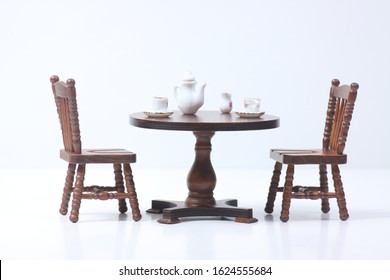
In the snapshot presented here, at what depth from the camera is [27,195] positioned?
703 centimetres

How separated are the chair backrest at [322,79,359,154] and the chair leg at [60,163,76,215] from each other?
1.57 metres

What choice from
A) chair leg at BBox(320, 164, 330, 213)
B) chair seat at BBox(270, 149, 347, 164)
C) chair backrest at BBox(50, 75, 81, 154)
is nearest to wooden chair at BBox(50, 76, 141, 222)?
chair backrest at BBox(50, 75, 81, 154)

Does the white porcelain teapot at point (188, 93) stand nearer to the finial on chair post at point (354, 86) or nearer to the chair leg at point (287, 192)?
the chair leg at point (287, 192)

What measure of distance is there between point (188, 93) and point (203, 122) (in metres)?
0.47

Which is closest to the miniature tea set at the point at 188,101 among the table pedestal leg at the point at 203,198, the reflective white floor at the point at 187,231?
the table pedestal leg at the point at 203,198

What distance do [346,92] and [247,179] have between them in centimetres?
222

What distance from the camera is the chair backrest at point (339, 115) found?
19.4 ft

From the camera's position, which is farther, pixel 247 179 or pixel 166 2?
pixel 166 2

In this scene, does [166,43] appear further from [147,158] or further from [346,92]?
[346,92]

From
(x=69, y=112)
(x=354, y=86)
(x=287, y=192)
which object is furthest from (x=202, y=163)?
(x=354, y=86)

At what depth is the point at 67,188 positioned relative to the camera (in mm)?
6047

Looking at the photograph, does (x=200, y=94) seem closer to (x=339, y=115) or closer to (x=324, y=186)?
(x=339, y=115)

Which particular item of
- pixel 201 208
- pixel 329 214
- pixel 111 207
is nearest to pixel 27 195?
pixel 111 207

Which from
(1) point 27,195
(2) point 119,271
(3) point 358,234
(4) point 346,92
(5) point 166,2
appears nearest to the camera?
(2) point 119,271
